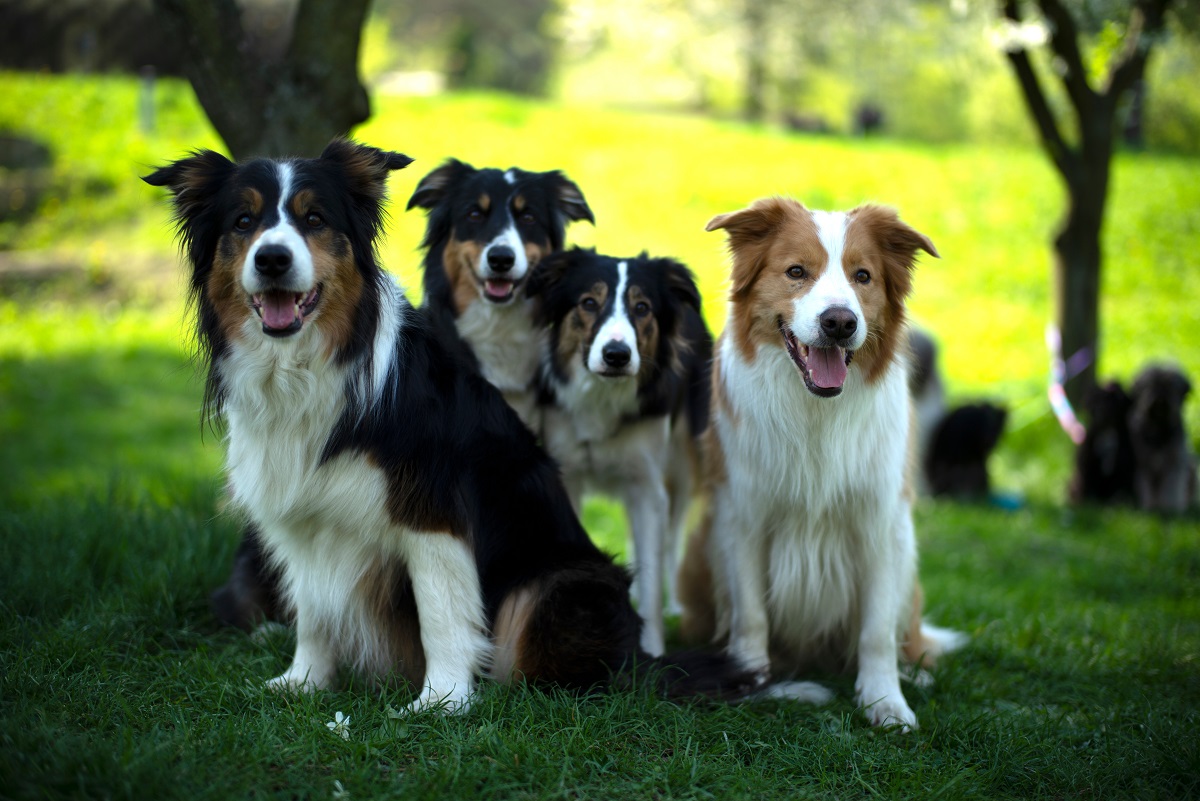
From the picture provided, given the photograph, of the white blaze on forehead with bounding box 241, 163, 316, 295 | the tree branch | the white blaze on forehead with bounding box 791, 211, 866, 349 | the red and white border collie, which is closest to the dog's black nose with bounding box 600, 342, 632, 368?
the red and white border collie

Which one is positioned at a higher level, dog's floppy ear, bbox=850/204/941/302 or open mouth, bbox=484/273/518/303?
dog's floppy ear, bbox=850/204/941/302

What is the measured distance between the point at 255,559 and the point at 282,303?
157 cm

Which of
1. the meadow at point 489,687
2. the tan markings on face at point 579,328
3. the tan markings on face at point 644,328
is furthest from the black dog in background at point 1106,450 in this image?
the tan markings on face at point 579,328

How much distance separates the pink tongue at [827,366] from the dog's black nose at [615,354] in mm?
891

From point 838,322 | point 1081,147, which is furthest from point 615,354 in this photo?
point 1081,147

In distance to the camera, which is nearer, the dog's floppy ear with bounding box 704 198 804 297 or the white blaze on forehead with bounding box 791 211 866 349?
the white blaze on forehead with bounding box 791 211 866 349

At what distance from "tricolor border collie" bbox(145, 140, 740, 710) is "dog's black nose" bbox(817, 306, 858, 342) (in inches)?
50.4

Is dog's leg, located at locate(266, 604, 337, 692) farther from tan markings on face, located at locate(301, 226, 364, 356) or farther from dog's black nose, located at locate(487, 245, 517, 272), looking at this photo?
dog's black nose, located at locate(487, 245, 517, 272)

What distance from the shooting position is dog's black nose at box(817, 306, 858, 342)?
3.45m

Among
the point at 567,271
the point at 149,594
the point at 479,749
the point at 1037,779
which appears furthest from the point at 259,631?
the point at 1037,779

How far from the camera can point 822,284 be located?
3582 millimetres

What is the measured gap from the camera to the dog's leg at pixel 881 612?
3.92 m

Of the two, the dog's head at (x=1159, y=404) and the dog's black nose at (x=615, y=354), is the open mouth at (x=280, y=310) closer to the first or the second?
the dog's black nose at (x=615, y=354)

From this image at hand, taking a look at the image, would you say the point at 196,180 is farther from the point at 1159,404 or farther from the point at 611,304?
the point at 1159,404
